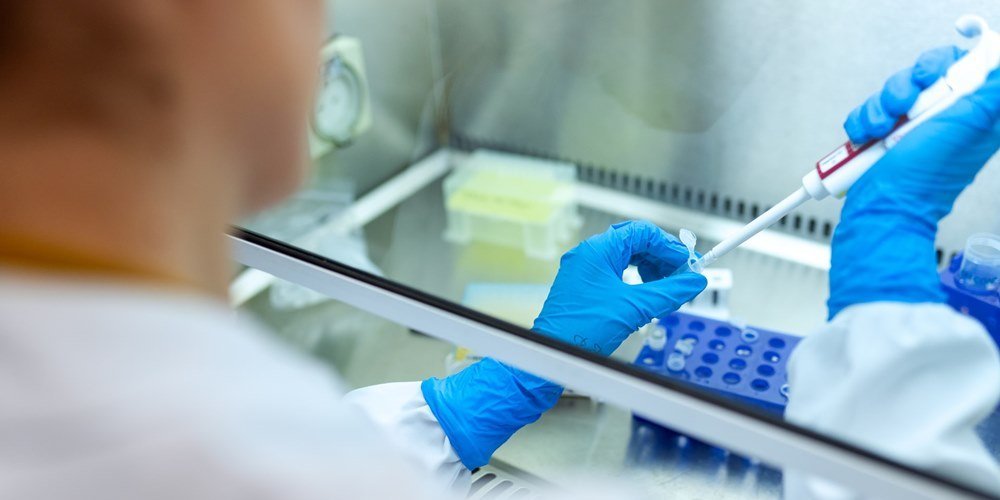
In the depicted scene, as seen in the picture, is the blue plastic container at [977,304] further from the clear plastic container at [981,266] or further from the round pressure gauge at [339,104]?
the round pressure gauge at [339,104]

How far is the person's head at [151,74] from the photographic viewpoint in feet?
1.60

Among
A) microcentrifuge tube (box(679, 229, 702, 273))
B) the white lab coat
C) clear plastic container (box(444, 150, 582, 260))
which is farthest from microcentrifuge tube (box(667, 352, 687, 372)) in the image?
the white lab coat

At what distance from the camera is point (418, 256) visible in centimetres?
169

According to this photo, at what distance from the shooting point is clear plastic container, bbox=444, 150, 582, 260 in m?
1.63

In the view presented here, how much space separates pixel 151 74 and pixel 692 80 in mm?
1134

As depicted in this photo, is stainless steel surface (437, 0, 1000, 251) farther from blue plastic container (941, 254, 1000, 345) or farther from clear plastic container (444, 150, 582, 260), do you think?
blue plastic container (941, 254, 1000, 345)

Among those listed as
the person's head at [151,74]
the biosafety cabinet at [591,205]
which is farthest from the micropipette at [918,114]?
the person's head at [151,74]

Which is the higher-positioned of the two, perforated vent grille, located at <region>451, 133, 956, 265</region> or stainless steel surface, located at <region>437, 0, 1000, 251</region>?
stainless steel surface, located at <region>437, 0, 1000, 251</region>

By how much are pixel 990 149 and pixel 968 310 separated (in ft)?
0.73

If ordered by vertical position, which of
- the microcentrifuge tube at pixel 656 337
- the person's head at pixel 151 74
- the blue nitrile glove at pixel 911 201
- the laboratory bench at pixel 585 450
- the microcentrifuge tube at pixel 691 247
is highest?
the person's head at pixel 151 74

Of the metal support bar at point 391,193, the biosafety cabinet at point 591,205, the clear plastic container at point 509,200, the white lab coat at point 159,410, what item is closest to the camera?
the white lab coat at point 159,410

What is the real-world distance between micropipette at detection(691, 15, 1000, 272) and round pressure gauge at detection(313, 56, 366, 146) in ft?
2.92

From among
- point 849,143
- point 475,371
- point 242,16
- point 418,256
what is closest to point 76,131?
point 242,16

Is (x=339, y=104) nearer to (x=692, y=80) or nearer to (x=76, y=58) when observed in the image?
(x=692, y=80)
